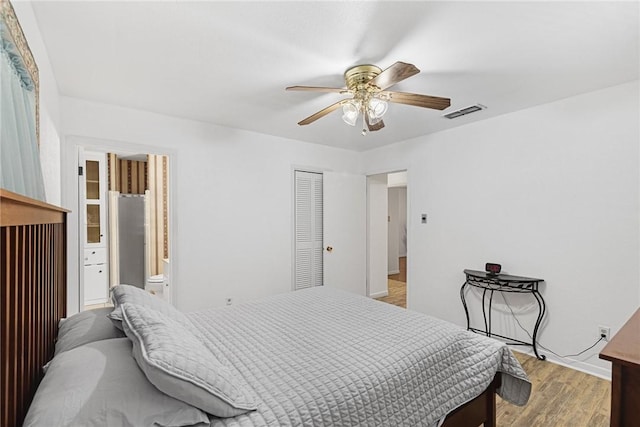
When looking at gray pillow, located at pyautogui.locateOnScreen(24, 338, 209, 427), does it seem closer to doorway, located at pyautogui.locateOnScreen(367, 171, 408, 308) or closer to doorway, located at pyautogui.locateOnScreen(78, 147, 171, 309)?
doorway, located at pyautogui.locateOnScreen(78, 147, 171, 309)

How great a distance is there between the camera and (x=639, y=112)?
2412mm

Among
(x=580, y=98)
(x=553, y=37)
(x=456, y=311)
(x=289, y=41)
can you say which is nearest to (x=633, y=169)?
(x=580, y=98)

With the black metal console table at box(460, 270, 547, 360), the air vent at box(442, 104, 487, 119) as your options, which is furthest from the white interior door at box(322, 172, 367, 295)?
the air vent at box(442, 104, 487, 119)

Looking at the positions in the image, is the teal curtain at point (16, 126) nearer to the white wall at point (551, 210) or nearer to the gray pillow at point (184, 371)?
the gray pillow at point (184, 371)

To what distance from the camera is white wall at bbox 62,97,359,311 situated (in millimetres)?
2855

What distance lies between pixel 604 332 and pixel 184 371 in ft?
10.9

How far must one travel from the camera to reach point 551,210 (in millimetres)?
2873

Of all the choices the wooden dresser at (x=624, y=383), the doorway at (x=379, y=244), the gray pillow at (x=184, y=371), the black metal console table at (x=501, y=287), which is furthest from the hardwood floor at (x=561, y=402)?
the doorway at (x=379, y=244)

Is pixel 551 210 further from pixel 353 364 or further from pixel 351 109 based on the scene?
pixel 353 364

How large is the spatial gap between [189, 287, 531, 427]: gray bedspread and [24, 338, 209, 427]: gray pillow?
7.0 inches

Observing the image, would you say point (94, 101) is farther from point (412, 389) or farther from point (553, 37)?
point (553, 37)

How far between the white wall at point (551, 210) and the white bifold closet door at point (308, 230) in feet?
5.02

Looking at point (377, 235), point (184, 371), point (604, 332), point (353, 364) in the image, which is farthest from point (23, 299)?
point (377, 235)

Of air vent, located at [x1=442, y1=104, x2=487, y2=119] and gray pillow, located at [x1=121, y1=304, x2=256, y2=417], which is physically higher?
air vent, located at [x1=442, y1=104, x2=487, y2=119]
